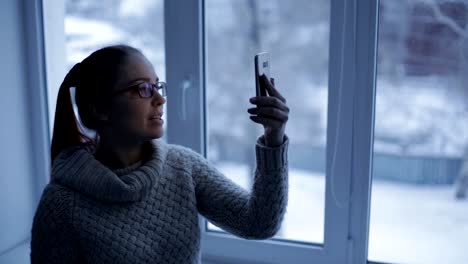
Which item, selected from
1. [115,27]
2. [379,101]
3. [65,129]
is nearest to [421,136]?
[379,101]

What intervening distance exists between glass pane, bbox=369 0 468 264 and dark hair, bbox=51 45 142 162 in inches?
29.7

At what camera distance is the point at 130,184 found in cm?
119

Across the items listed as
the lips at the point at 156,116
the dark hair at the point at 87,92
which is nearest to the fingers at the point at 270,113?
the lips at the point at 156,116

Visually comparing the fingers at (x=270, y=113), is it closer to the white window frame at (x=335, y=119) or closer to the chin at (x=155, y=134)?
the chin at (x=155, y=134)

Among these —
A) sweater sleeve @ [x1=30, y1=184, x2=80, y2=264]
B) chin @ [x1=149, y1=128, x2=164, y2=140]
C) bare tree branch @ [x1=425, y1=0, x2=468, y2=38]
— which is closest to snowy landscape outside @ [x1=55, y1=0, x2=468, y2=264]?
bare tree branch @ [x1=425, y1=0, x2=468, y2=38]

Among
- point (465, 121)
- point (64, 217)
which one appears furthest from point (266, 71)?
point (465, 121)

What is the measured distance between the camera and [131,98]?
120 centimetres

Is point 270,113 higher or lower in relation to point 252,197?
higher

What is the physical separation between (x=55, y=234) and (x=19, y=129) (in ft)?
2.83

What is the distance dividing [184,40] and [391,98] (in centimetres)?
68

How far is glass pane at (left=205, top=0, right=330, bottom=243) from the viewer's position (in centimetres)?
160

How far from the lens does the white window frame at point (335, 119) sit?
149 cm

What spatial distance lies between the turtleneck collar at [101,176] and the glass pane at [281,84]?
Result: 0.56 meters

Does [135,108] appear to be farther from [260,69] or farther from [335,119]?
[335,119]
